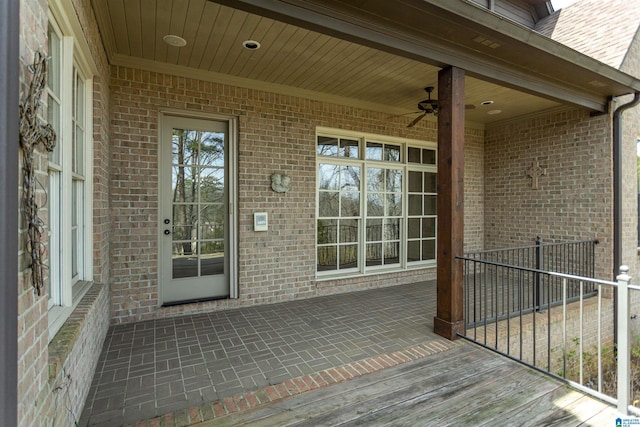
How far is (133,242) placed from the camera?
3.47 metres

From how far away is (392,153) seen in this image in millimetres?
5383

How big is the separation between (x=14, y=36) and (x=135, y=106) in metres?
2.70

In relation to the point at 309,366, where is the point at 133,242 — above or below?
above

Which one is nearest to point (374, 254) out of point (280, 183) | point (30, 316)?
point (280, 183)

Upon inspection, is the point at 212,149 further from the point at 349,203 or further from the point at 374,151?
the point at 374,151

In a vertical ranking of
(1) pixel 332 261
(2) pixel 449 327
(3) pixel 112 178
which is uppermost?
(3) pixel 112 178

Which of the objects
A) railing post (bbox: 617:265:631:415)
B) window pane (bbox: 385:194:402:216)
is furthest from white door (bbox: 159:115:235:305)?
railing post (bbox: 617:265:631:415)

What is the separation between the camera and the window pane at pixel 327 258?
471 cm

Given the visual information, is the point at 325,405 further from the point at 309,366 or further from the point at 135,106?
the point at 135,106

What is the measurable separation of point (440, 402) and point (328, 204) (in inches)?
122

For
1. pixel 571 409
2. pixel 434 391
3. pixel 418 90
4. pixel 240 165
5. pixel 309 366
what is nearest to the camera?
pixel 571 409

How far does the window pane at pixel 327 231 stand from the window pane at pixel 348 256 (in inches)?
8.4

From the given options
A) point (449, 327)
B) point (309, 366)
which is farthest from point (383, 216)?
point (309, 366)

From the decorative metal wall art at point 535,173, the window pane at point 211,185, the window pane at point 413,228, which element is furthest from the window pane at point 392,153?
the window pane at point 211,185
